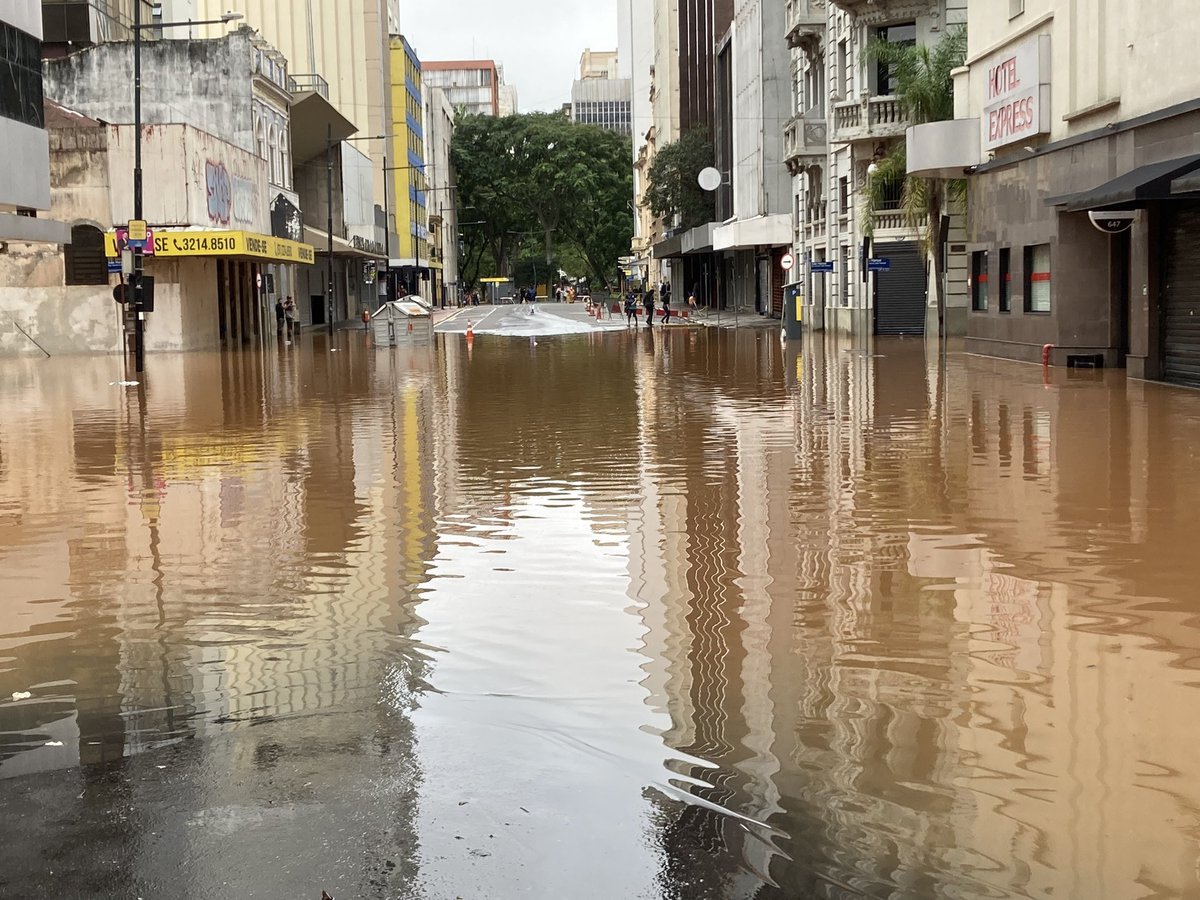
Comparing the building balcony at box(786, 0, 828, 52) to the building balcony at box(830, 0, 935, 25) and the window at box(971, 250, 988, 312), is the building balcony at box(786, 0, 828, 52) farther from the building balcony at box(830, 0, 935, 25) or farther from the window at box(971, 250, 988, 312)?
the window at box(971, 250, 988, 312)

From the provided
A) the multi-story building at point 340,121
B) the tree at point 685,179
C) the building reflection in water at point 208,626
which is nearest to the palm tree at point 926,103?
the building reflection in water at point 208,626

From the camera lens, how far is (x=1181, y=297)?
77.7 ft

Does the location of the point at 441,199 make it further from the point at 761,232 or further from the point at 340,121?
the point at 761,232

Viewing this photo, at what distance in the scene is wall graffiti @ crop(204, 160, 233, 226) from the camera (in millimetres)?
46875

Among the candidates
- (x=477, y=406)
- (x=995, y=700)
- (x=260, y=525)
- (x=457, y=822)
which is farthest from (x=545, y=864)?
(x=477, y=406)

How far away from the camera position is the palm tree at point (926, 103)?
143 ft

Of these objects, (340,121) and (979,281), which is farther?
(340,121)

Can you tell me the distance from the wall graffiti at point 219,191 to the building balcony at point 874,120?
772 inches

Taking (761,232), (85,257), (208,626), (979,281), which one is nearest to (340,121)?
(761,232)

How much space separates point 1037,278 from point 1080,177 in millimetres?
3483

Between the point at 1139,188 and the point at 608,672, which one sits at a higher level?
the point at 1139,188

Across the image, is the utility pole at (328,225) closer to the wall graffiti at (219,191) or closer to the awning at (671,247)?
the wall graffiti at (219,191)

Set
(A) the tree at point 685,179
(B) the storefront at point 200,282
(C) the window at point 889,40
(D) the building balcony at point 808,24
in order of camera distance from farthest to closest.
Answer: (A) the tree at point 685,179
(D) the building balcony at point 808,24
(C) the window at point 889,40
(B) the storefront at point 200,282

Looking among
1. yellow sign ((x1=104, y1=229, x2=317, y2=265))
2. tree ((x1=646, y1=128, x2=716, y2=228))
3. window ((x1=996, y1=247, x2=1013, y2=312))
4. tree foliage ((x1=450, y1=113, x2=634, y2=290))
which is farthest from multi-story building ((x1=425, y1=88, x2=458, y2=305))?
window ((x1=996, y1=247, x2=1013, y2=312))
